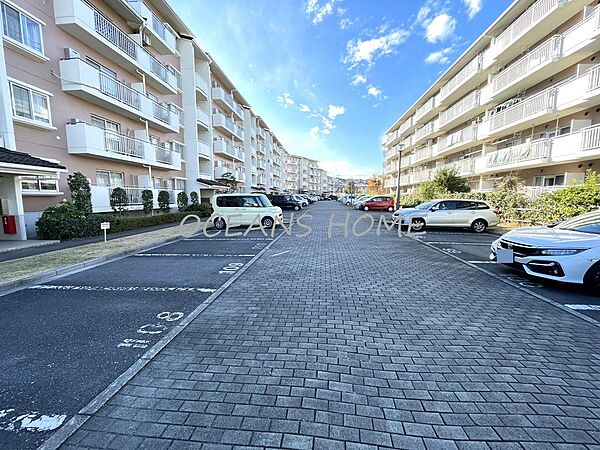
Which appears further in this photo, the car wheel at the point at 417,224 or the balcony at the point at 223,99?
the balcony at the point at 223,99

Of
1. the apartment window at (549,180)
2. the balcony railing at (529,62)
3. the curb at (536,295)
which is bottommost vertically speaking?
the curb at (536,295)

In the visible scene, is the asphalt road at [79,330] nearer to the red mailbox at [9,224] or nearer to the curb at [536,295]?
the red mailbox at [9,224]

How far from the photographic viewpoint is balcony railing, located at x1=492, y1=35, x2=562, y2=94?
40.3ft

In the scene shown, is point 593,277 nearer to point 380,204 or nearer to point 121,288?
point 121,288

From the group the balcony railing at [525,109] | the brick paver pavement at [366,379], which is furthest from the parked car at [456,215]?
the brick paver pavement at [366,379]

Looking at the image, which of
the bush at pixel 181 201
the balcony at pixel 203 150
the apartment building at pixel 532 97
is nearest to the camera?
the apartment building at pixel 532 97

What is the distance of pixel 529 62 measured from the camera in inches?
551

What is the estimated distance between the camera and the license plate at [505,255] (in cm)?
552

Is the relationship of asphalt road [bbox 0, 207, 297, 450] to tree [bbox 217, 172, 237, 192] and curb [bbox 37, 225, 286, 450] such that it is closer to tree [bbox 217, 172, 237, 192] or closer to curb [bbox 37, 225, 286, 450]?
curb [bbox 37, 225, 286, 450]

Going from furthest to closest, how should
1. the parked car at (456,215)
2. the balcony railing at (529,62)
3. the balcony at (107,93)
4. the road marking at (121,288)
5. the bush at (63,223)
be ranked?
the balcony railing at (529,62), the parked car at (456,215), the balcony at (107,93), the bush at (63,223), the road marking at (121,288)

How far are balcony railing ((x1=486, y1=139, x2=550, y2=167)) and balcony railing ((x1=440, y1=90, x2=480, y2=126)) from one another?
15.7 feet

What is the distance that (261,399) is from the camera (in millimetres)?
2281

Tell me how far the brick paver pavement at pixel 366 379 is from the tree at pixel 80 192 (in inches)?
410

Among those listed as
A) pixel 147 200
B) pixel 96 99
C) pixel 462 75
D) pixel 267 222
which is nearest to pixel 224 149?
pixel 147 200
